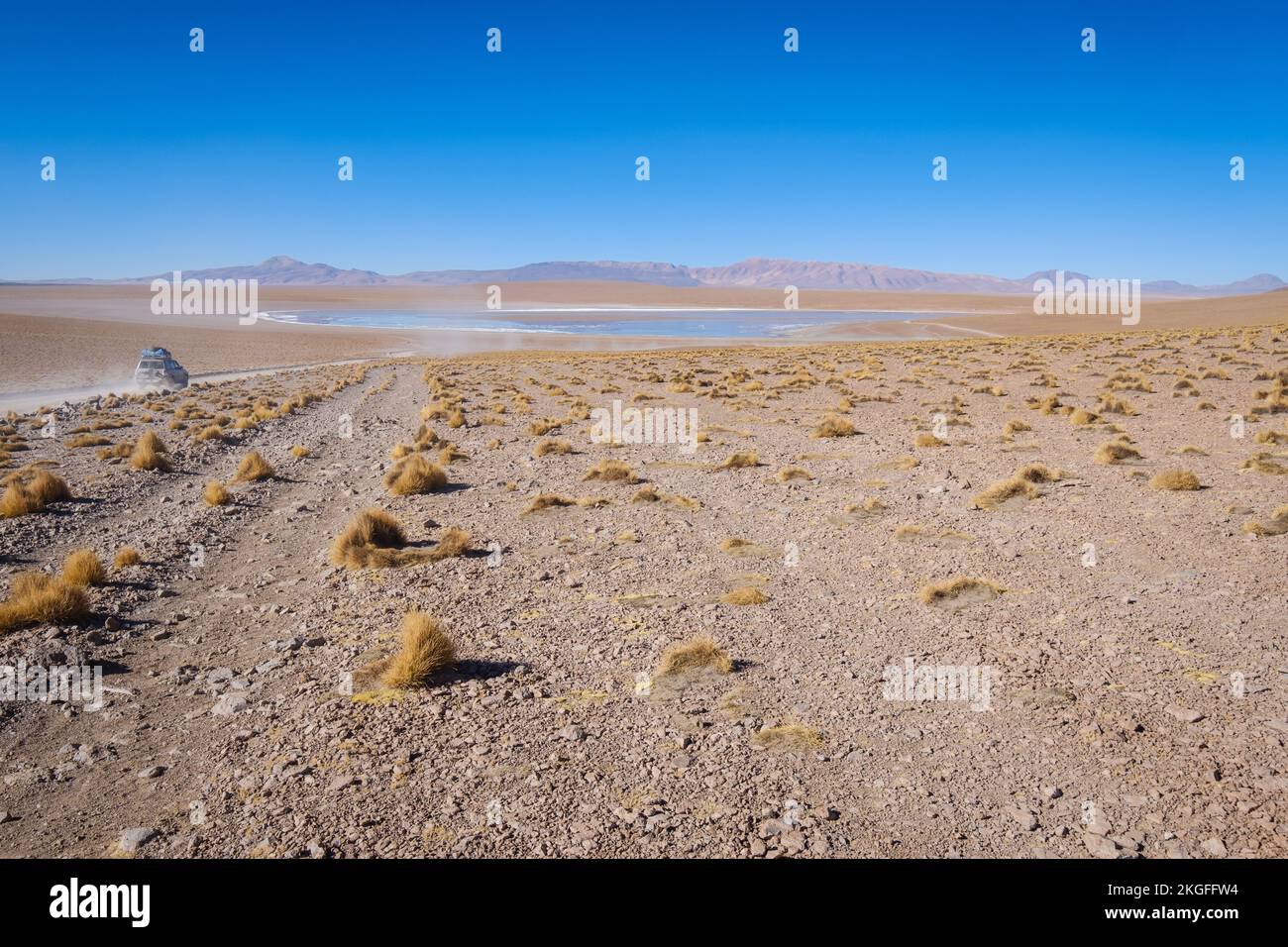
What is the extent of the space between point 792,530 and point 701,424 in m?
9.81

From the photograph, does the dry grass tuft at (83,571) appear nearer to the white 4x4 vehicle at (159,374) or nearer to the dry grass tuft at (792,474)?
the dry grass tuft at (792,474)

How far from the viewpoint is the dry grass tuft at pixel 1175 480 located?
10.1 meters

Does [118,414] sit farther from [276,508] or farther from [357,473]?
[276,508]

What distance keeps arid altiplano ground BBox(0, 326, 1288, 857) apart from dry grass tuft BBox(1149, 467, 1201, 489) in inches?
1.9

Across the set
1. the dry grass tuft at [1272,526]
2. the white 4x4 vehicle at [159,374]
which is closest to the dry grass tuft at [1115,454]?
the dry grass tuft at [1272,526]

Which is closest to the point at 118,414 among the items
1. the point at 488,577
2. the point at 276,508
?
the point at 276,508

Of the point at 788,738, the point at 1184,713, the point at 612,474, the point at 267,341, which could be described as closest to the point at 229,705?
the point at 788,738

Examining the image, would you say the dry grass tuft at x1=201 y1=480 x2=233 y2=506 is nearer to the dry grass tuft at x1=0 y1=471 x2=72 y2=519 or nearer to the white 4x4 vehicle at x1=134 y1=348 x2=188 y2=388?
the dry grass tuft at x1=0 y1=471 x2=72 y2=519

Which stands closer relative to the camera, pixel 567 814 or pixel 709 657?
pixel 567 814

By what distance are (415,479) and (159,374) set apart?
2587cm

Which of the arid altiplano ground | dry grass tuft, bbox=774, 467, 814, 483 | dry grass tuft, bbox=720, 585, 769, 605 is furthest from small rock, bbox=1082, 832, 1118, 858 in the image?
dry grass tuft, bbox=774, 467, 814, 483

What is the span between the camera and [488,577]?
775 centimetres

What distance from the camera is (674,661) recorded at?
18.3 feet

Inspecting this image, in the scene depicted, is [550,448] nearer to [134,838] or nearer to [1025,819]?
[134,838]
